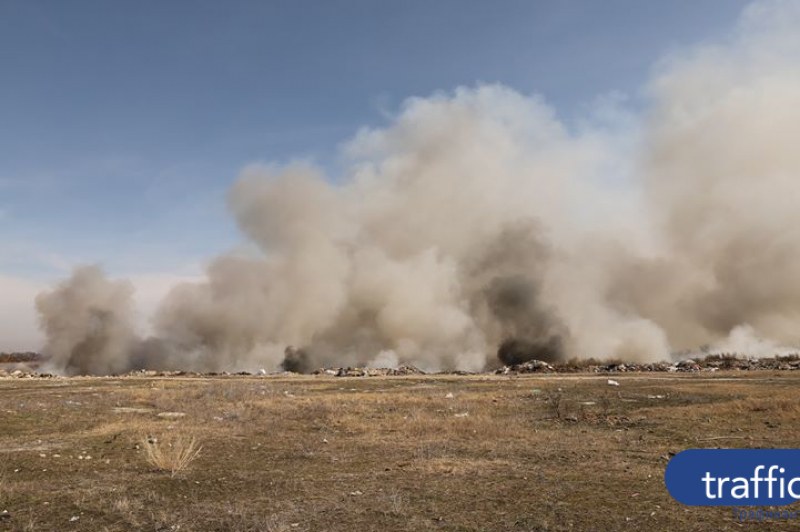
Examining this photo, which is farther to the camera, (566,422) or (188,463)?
(566,422)

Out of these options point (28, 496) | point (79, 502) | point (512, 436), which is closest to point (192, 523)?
point (79, 502)

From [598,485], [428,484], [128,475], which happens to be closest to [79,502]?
[128,475]

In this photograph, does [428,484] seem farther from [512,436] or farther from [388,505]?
[512,436]

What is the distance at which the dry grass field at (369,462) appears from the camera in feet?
32.5

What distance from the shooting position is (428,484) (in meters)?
12.1

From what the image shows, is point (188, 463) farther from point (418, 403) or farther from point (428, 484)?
point (418, 403)

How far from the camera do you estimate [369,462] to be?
A: 14719 mm

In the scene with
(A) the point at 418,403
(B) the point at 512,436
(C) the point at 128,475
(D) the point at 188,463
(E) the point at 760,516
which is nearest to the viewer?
(E) the point at 760,516

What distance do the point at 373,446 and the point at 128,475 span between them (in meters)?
6.66

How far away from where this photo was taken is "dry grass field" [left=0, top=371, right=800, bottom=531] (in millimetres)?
9914

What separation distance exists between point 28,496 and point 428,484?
8.18 meters

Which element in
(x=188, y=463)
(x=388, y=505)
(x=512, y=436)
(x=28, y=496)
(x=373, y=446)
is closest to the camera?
(x=388, y=505)

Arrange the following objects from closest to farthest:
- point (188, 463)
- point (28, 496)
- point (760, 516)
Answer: point (760, 516) < point (28, 496) < point (188, 463)

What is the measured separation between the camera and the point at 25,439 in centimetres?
1788
